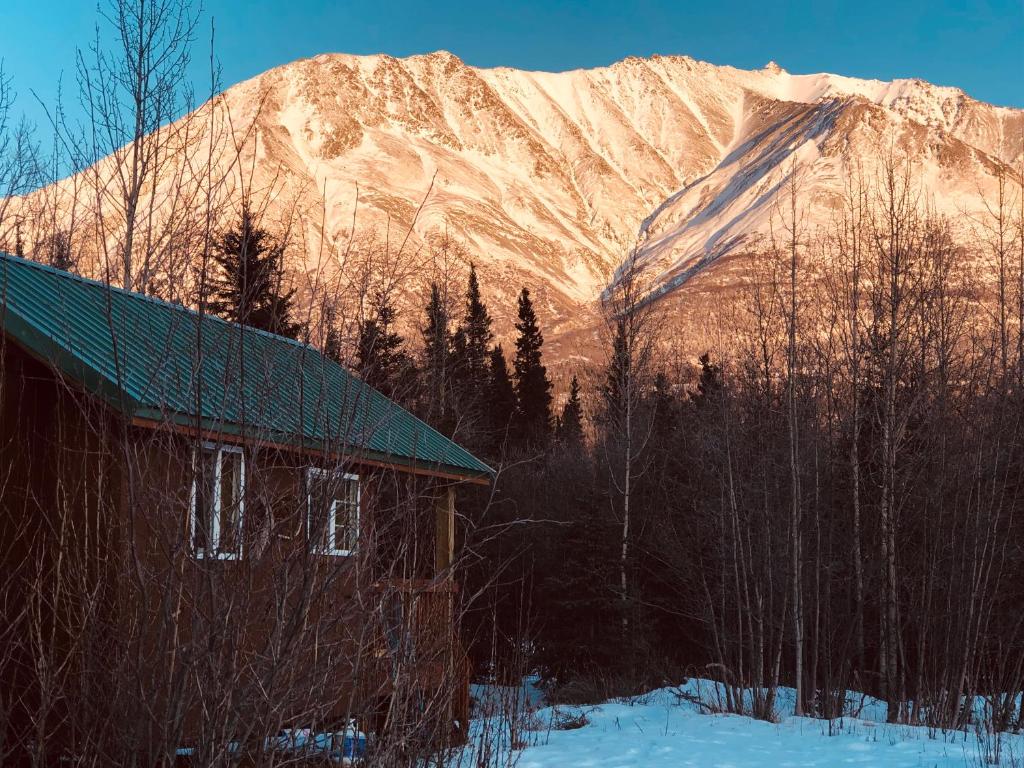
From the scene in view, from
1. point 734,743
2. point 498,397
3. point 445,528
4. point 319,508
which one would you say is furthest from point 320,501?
point 498,397

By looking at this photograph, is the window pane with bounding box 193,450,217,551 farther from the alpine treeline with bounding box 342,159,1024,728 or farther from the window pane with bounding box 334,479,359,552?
the alpine treeline with bounding box 342,159,1024,728

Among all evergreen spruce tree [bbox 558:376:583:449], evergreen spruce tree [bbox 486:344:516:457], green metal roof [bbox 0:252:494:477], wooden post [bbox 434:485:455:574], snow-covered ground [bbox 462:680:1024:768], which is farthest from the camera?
evergreen spruce tree [bbox 558:376:583:449]

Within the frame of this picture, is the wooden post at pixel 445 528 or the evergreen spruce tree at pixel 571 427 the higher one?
the evergreen spruce tree at pixel 571 427

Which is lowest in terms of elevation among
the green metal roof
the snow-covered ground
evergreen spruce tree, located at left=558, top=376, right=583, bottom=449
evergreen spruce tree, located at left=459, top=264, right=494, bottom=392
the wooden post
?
the snow-covered ground

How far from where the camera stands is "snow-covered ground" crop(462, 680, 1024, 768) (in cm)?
1037

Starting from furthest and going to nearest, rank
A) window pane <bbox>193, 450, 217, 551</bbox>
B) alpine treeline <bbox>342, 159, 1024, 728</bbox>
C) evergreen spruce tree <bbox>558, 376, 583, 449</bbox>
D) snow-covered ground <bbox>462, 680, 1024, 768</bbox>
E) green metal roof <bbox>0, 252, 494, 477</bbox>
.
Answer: evergreen spruce tree <bbox>558, 376, 583, 449</bbox> → alpine treeline <bbox>342, 159, 1024, 728</bbox> → snow-covered ground <bbox>462, 680, 1024, 768</bbox> → green metal roof <bbox>0, 252, 494, 477</bbox> → window pane <bbox>193, 450, 217, 551</bbox>

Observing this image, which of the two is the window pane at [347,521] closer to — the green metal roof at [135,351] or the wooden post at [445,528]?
the green metal roof at [135,351]

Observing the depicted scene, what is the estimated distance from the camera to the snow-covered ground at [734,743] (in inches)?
408

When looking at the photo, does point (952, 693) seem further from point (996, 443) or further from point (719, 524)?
point (719, 524)

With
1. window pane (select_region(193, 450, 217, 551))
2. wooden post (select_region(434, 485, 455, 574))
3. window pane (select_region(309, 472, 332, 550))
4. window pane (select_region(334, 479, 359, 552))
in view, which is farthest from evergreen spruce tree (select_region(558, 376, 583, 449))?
window pane (select_region(309, 472, 332, 550))

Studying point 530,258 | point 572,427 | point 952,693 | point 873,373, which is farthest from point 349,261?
point 530,258

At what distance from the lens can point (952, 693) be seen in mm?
14172

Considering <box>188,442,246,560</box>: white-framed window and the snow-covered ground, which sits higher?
<box>188,442,246,560</box>: white-framed window

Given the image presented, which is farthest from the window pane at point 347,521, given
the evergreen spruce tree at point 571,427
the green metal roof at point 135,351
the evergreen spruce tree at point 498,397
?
the evergreen spruce tree at point 571,427
